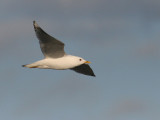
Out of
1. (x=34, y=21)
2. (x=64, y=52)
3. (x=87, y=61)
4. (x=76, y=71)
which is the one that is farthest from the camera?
(x=76, y=71)

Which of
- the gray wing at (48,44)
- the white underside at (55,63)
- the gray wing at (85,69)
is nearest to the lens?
the gray wing at (48,44)

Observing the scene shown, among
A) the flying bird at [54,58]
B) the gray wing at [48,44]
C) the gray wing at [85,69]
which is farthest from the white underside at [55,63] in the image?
the gray wing at [85,69]

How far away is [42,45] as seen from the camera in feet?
65.2

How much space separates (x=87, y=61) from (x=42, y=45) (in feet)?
10.9

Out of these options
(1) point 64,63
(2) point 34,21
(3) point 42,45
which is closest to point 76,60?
(1) point 64,63

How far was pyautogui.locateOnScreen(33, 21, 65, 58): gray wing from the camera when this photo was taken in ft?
62.4

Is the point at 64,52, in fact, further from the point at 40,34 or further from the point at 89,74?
the point at 89,74

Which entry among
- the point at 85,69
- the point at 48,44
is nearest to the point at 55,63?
the point at 48,44

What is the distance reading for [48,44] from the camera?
1977cm

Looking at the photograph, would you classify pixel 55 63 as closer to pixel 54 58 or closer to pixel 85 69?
pixel 54 58

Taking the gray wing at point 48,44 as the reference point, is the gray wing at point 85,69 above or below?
below

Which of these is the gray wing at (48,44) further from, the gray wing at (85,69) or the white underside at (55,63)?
the gray wing at (85,69)

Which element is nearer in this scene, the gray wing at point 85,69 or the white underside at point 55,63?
the white underside at point 55,63

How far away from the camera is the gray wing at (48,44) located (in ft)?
62.4
